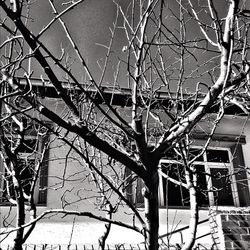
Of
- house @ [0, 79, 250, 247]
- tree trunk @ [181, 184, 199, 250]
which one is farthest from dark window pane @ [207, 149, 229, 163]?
tree trunk @ [181, 184, 199, 250]

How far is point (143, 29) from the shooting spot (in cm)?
388

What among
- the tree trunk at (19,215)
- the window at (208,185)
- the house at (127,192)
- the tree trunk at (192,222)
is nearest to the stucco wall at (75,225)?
the house at (127,192)

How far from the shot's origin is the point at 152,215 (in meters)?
3.37

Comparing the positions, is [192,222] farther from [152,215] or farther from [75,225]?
[75,225]

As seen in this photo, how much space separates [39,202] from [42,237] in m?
0.83

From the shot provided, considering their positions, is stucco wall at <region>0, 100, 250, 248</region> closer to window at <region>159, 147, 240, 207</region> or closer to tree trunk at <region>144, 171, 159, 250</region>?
window at <region>159, 147, 240, 207</region>

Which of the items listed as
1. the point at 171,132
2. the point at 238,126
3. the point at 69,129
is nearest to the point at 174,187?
the point at 238,126

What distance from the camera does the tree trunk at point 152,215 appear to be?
3.33m

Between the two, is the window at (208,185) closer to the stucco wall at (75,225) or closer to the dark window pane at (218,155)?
the dark window pane at (218,155)

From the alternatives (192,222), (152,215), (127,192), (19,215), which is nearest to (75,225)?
(127,192)

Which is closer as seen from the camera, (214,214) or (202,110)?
(202,110)

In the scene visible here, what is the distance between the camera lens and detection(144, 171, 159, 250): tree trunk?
10.9 feet

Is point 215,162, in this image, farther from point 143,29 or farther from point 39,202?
point 143,29

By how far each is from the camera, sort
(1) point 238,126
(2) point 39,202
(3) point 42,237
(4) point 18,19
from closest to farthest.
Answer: (4) point 18,19, (3) point 42,237, (2) point 39,202, (1) point 238,126
